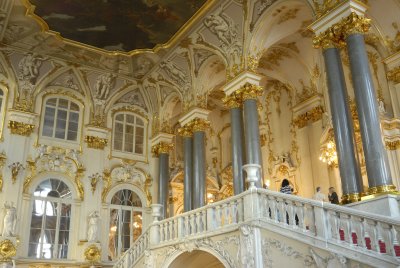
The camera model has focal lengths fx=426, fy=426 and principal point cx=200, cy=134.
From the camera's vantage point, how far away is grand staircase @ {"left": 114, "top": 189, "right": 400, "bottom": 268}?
6.64 meters

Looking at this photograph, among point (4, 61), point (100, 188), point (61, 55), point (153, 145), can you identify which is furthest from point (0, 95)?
point (153, 145)

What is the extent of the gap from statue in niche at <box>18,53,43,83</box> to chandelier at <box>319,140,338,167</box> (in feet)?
37.2

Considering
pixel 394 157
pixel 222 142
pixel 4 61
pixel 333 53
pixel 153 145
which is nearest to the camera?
pixel 333 53

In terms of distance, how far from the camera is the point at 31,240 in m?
15.1

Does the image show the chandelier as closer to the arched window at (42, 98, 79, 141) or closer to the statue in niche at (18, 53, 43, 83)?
the arched window at (42, 98, 79, 141)

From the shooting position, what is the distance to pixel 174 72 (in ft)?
56.6

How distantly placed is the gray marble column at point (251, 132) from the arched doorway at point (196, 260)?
10.0ft

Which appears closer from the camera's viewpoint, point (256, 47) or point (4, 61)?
point (256, 47)

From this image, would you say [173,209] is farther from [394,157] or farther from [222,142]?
[394,157]

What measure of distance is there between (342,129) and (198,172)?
6.70 m

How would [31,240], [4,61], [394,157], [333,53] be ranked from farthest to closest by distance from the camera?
1. [4,61]
2. [31,240]
3. [394,157]
4. [333,53]

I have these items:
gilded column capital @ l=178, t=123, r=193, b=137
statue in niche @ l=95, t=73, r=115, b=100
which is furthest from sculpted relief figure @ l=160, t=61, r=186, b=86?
statue in niche @ l=95, t=73, r=115, b=100

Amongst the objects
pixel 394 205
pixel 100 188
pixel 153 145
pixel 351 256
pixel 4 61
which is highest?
pixel 4 61

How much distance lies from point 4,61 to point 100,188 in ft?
20.0
